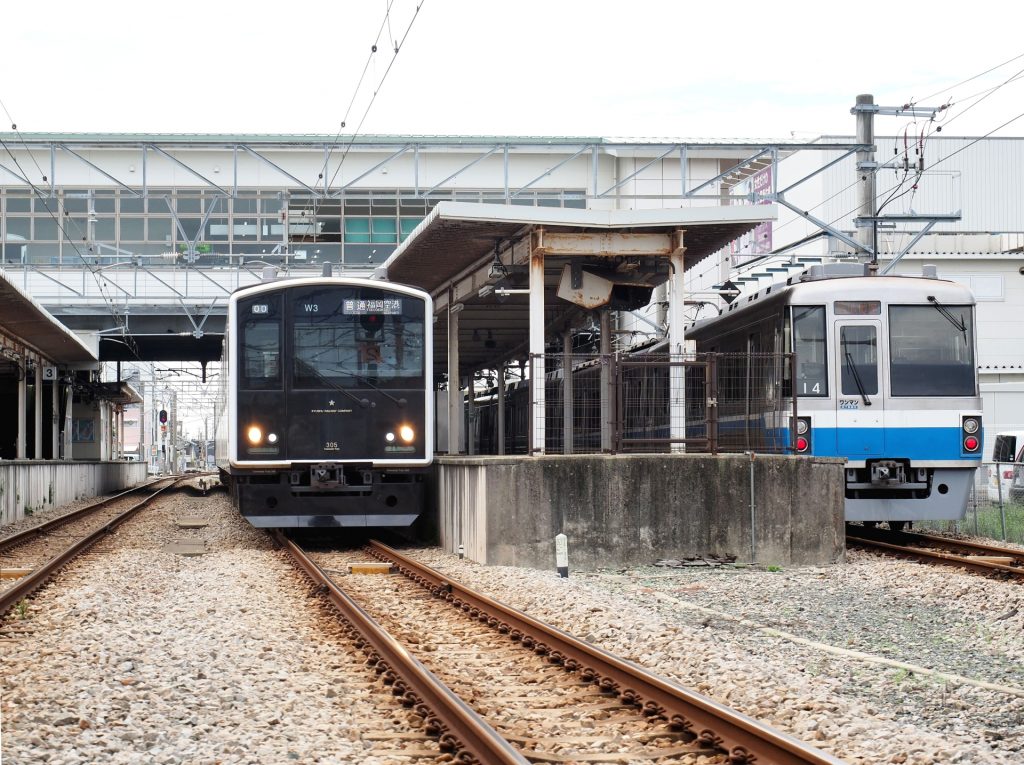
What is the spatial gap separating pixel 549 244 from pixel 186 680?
886 cm

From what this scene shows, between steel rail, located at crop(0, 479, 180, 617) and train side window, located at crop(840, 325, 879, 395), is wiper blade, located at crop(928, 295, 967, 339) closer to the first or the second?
train side window, located at crop(840, 325, 879, 395)

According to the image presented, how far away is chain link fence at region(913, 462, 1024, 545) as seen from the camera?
661 inches

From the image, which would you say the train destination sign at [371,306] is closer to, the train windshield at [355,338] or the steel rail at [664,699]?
the train windshield at [355,338]

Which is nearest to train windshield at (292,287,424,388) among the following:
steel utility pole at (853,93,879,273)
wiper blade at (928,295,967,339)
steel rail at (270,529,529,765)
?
wiper blade at (928,295,967,339)

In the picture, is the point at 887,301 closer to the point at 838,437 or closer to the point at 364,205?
the point at 838,437

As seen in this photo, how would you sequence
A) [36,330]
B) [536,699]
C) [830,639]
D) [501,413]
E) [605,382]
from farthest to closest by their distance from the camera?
[36,330] → [501,413] → [605,382] → [830,639] → [536,699]

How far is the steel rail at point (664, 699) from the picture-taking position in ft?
16.8

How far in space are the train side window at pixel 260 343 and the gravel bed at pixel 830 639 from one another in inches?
140

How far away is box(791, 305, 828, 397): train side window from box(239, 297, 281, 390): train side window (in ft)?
20.9

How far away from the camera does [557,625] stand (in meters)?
9.09

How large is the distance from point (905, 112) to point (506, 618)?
16.3 meters

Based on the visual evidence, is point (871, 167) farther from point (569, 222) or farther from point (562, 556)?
point (562, 556)

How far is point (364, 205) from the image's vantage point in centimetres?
3966

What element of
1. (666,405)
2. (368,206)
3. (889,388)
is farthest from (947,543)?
(368,206)
